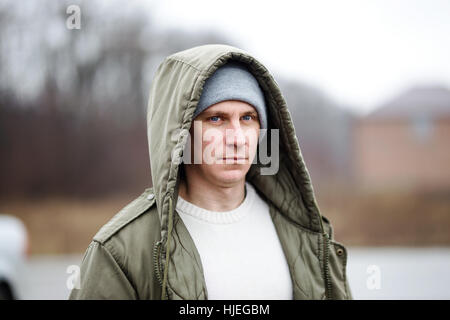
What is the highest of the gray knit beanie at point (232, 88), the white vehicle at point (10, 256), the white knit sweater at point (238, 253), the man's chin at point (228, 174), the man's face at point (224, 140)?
the gray knit beanie at point (232, 88)

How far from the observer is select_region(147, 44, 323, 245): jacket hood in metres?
1.74

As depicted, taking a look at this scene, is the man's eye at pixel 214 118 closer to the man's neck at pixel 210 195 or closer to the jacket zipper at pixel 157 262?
the man's neck at pixel 210 195

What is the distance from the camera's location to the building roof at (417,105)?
67.1 feet

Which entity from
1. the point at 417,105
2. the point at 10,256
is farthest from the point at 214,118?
the point at 417,105

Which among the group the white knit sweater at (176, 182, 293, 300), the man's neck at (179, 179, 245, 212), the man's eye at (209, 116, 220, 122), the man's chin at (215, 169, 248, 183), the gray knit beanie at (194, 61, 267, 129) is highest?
the gray knit beanie at (194, 61, 267, 129)

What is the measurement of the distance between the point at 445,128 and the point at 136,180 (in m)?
13.6

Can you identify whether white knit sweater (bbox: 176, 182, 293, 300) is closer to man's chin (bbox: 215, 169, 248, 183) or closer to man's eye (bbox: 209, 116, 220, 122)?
man's chin (bbox: 215, 169, 248, 183)

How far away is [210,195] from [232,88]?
0.44 meters

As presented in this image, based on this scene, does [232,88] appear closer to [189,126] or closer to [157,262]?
[189,126]

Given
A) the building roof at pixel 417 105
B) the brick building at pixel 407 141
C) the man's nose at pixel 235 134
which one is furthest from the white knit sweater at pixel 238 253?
the building roof at pixel 417 105

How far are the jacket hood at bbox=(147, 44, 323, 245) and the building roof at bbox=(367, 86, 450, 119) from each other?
19622 mm

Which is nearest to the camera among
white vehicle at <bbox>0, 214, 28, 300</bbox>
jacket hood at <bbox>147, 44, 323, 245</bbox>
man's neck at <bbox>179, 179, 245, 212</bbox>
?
jacket hood at <bbox>147, 44, 323, 245</bbox>

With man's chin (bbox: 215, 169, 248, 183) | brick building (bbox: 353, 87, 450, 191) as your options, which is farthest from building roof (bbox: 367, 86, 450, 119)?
man's chin (bbox: 215, 169, 248, 183)

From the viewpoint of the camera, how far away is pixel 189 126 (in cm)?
174
